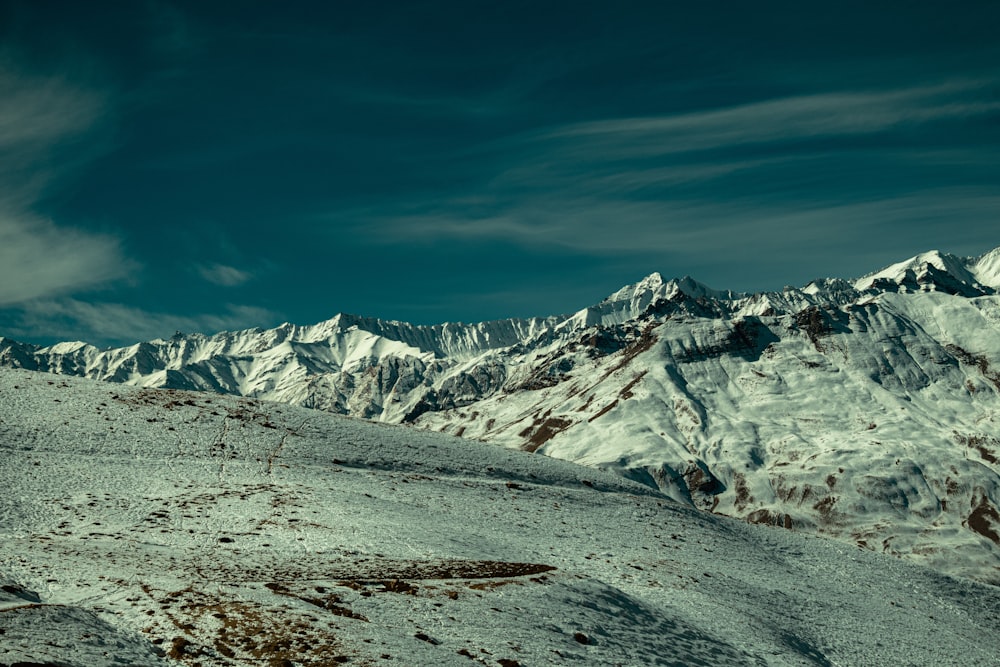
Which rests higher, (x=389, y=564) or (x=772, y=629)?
(x=389, y=564)

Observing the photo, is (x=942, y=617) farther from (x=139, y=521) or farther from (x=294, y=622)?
(x=139, y=521)

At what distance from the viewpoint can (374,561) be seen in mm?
38750

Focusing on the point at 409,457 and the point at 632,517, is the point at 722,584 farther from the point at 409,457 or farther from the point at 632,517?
the point at 409,457

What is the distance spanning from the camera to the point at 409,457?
68.1m

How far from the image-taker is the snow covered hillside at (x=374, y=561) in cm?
2733

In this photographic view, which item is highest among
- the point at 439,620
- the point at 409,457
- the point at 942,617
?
the point at 409,457

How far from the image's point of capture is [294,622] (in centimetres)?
2720

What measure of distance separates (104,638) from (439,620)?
12245mm

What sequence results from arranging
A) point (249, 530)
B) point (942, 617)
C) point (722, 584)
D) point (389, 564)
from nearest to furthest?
1. point (389, 564)
2. point (249, 530)
3. point (722, 584)
4. point (942, 617)

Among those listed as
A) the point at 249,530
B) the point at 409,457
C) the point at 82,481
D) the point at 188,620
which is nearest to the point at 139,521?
the point at 249,530

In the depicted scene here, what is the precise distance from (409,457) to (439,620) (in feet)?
123

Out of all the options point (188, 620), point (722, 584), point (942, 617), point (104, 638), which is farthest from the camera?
point (942, 617)

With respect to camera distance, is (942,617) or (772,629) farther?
(942,617)

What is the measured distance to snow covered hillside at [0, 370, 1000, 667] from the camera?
27328 millimetres
